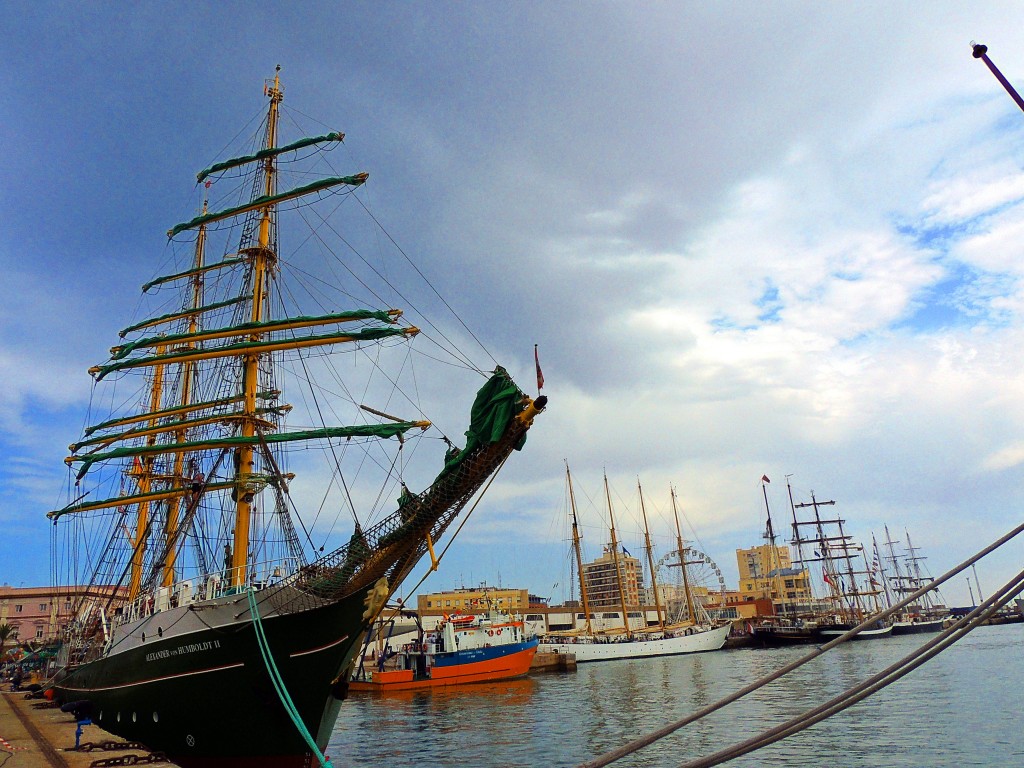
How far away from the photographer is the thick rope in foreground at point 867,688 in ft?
17.3

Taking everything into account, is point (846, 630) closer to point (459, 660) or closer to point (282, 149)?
point (459, 660)

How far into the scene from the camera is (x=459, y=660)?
52.4 meters

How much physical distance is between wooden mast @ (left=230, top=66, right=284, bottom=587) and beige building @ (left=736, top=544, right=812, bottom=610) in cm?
11706

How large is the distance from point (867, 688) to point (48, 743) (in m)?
21.1

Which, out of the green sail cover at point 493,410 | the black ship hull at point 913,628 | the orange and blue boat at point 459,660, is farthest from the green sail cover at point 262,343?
the black ship hull at point 913,628

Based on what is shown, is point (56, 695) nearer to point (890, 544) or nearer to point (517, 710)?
point (517, 710)

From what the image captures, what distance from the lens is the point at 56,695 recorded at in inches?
1339

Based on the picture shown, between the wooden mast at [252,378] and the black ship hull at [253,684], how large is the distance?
191cm

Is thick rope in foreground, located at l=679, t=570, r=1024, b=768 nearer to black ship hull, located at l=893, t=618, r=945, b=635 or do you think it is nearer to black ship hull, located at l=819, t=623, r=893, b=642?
black ship hull, located at l=819, t=623, r=893, b=642

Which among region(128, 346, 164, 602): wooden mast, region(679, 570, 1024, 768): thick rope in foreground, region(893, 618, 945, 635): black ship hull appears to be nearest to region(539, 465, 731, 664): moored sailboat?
region(893, 618, 945, 635): black ship hull

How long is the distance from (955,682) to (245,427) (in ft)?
120

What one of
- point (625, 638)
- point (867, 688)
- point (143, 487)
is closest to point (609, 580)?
point (625, 638)

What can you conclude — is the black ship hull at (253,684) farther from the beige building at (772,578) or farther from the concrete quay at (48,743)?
the beige building at (772,578)

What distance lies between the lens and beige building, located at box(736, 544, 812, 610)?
479 ft
